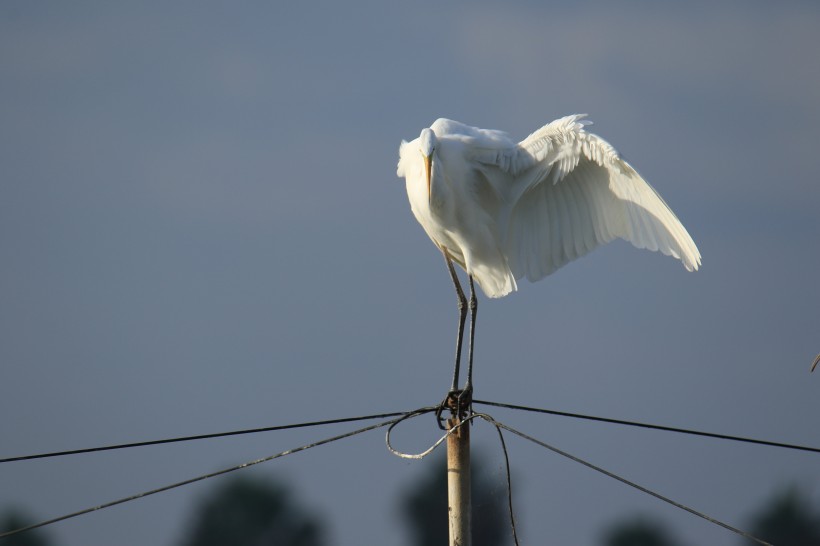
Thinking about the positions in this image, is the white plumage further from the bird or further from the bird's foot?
the bird's foot

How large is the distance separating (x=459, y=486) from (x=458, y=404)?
0.96 m

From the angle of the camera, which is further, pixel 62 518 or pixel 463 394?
pixel 463 394

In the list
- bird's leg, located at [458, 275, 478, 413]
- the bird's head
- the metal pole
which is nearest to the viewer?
the metal pole

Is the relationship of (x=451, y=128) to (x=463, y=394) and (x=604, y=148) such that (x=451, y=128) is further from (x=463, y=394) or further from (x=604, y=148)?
(x=463, y=394)

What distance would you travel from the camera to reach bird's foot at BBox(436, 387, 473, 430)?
8.43 m

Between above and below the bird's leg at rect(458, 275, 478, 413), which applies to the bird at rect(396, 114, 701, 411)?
above

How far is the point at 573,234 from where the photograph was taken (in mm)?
10352

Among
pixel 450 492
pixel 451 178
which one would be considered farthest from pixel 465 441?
pixel 451 178

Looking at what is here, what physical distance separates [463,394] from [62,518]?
2767 millimetres

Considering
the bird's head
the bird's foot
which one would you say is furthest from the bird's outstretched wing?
the bird's foot

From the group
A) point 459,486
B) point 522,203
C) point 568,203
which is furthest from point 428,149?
point 459,486

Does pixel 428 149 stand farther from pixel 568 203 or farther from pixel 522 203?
pixel 568 203

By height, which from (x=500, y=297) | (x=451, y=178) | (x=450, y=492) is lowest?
(x=450, y=492)

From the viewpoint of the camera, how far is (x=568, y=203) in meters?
10.3
